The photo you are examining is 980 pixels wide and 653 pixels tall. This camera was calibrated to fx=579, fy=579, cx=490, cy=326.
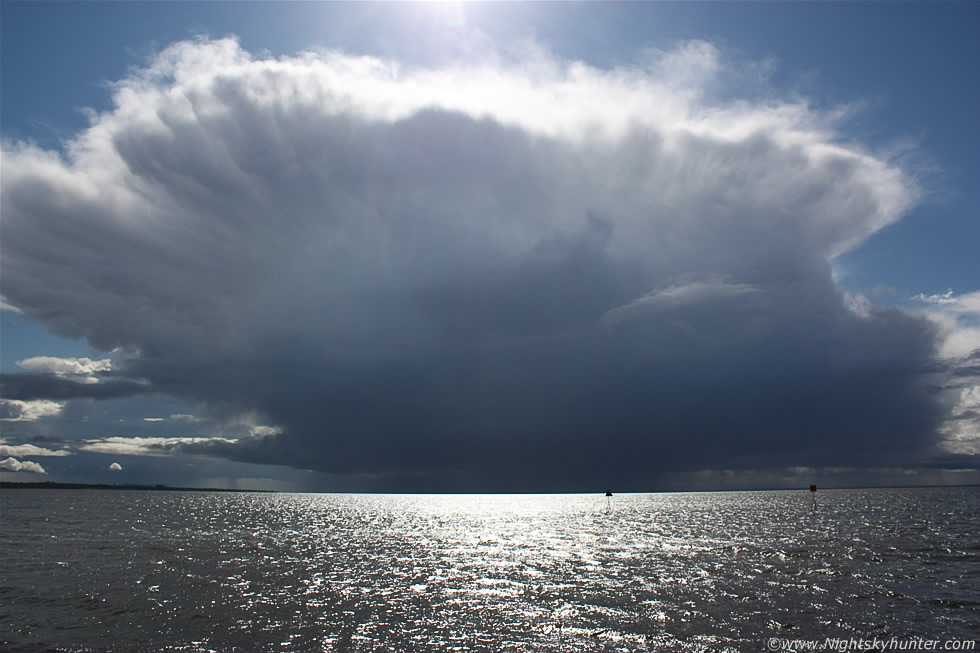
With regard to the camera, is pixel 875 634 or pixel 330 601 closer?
pixel 875 634

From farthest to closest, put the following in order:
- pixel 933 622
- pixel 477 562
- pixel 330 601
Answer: pixel 477 562 < pixel 330 601 < pixel 933 622

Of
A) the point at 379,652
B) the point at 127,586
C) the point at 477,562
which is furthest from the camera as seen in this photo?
the point at 477,562

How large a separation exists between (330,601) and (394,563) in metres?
18.2

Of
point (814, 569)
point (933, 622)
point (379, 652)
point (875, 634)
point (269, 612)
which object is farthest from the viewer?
point (814, 569)

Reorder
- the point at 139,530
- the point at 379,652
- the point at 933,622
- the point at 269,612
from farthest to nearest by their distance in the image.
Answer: the point at 139,530 < the point at 269,612 < the point at 933,622 < the point at 379,652

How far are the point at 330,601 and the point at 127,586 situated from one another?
1513 centimetres

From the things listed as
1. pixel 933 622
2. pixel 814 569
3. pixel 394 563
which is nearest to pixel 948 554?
pixel 814 569

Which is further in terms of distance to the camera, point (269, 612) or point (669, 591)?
point (669, 591)

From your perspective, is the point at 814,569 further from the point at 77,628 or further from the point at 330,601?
the point at 77,628

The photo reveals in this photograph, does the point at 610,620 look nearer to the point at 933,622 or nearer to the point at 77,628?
the point at 933,622

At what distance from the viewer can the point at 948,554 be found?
53.2 meters

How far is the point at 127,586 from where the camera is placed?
38.6 m

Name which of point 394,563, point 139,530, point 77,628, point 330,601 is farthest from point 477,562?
point 139,530

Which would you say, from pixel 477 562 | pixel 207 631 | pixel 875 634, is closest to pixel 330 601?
pixel 207 631
